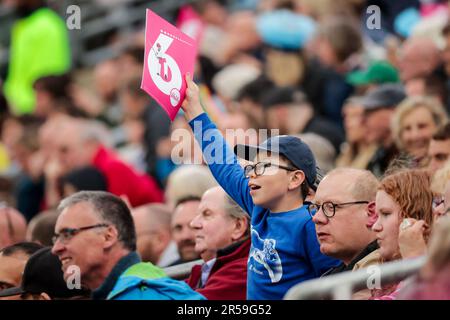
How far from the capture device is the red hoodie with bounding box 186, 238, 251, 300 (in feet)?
22.4

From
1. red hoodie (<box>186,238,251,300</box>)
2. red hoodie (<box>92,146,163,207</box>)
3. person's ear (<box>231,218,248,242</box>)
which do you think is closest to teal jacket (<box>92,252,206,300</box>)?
red hoodie (<box>186,238,251,300</box>)

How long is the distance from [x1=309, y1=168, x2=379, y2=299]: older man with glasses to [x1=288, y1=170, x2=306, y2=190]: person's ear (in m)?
0.12

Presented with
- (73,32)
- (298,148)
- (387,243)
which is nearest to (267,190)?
(298,148)

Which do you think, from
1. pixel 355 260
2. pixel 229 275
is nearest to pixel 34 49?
pixel 229 275

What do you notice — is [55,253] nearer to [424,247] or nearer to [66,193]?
[424,247]

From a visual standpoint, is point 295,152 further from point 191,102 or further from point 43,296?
point 43,296

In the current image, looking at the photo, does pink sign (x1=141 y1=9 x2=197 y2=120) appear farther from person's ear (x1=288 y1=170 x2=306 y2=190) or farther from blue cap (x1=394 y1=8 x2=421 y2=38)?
blue cap (x1=394 y1=8 x2=421 y2=38)

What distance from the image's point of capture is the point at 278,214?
631cm

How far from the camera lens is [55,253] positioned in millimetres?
7008

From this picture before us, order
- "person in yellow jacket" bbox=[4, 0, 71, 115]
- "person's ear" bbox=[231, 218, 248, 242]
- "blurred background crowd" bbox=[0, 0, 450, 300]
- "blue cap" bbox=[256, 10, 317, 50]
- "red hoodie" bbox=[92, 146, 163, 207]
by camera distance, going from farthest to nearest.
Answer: "person in yellow jacket" bbox=[4, 0, 71, 115] < "blue cap" bbox=[256, 10, 317, 50] < "red hoodie" bbox=[92, 146, 163, 207] < "blurred background crowd" bbox=[0, 0, 450, 300] < "person's ear" bbox=[231, 218, 248, 242]

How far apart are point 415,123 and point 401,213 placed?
2.94m

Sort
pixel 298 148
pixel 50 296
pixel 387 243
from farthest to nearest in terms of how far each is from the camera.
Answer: pixel 50 296 → pixel 298 148 → pixel 387 243
